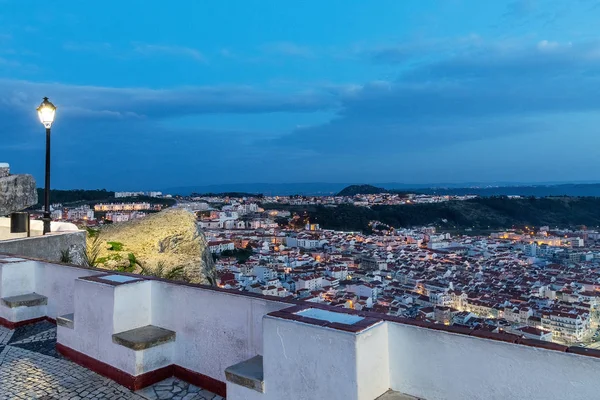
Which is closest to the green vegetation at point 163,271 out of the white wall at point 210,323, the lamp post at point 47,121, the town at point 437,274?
the lamp post at point 47,121

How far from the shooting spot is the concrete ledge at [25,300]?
18.1 ft

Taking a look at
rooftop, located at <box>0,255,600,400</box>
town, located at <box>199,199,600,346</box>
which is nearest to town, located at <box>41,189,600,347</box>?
town, located at <box>199,199,600,346</box>

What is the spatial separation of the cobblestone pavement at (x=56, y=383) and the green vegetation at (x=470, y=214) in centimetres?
8354

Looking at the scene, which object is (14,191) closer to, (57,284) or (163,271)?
(163,271)

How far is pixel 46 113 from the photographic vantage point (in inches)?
325

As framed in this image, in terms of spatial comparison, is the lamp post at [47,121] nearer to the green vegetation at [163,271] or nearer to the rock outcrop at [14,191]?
the rock outcrop at [14,191]

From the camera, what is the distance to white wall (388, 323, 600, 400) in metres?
2.25

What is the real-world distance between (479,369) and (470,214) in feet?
336

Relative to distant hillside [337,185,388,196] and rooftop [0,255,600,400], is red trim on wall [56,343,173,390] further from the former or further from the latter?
distant hillside [337,185,388,196]

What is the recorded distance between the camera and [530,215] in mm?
97062

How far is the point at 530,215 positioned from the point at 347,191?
67114 millimetres

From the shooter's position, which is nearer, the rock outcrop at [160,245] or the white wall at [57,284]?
the white wall at [57,284]

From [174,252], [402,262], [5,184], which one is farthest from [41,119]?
[402,262]

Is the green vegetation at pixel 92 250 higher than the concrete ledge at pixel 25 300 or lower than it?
higher
